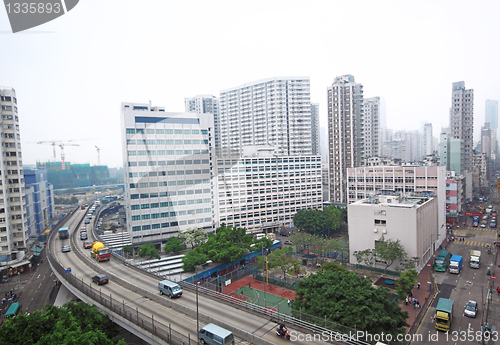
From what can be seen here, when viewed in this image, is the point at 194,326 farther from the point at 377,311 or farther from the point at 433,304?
the point at 433,304

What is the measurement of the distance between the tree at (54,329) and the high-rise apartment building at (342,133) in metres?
59.0

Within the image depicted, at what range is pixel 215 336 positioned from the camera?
14.3m

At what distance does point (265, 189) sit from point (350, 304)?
129 ft

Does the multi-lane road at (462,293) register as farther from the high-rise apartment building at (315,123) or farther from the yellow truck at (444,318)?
the high-rise apartment building at (315,123)

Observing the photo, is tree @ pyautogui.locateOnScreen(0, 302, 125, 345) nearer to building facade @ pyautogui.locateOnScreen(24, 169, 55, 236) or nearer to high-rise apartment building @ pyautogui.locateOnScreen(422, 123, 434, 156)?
building facade @ pyautogui.locateOnScreen(24, 169, 55, 236)

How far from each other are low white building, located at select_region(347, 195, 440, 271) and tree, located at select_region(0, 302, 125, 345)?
28.5 meters

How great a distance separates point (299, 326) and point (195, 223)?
32.9 meters

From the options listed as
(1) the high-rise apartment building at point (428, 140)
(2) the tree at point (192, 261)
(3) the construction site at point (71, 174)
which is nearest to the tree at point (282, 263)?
(2) the tree at point (192, 261)

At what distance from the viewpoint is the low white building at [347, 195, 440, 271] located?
1292 inches

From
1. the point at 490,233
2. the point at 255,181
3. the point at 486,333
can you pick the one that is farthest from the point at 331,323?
the point at 490,233

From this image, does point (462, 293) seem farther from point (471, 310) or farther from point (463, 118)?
point (463, 118)

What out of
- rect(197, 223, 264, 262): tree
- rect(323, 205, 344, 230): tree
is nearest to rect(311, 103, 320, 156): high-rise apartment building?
rect(323, 205, 344, 230): tree

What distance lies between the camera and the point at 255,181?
54.7 meters

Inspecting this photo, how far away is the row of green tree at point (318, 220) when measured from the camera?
5053 cm
